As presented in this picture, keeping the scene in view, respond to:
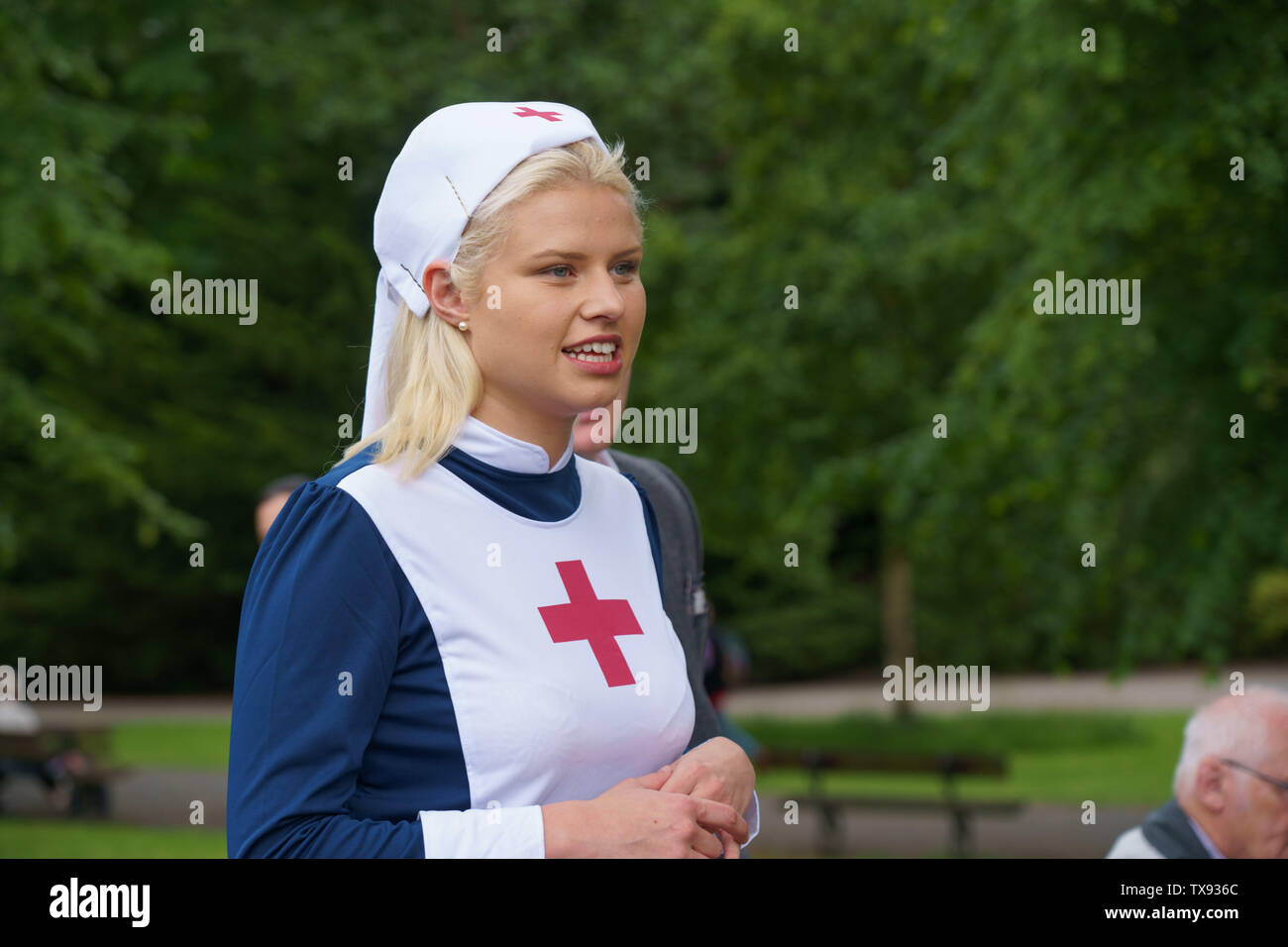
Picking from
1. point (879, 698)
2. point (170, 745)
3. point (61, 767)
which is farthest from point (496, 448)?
point (879, 698)

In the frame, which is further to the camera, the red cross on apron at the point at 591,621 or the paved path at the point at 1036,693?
the paved path at the point at 1036,693

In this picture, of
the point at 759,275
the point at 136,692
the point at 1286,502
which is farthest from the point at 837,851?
the point at 136,692

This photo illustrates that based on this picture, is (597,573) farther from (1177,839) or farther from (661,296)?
(661,296)

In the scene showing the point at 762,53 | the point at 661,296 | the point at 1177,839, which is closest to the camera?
the point at 1177,839

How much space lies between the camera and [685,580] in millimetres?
2154

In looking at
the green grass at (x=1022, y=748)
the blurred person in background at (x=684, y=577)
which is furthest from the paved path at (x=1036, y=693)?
the blurred person in background at (x=684, y=577)

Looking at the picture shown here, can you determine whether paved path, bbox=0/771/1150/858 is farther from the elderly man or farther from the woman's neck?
the woman's neck

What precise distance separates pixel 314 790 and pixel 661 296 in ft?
41.3

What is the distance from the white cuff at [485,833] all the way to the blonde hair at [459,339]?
41cm

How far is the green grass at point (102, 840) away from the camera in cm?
970

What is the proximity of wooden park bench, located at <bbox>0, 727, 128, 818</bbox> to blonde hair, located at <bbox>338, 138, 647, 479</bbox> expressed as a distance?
10721 mm

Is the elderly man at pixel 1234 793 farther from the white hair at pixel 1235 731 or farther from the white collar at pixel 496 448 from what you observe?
the white collar at pixel 496 448

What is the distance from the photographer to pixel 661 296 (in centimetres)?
1402

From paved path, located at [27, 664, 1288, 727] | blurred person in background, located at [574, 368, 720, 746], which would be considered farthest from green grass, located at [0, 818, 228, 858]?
blurred person in background, located at [574, 368, 720, 746]
